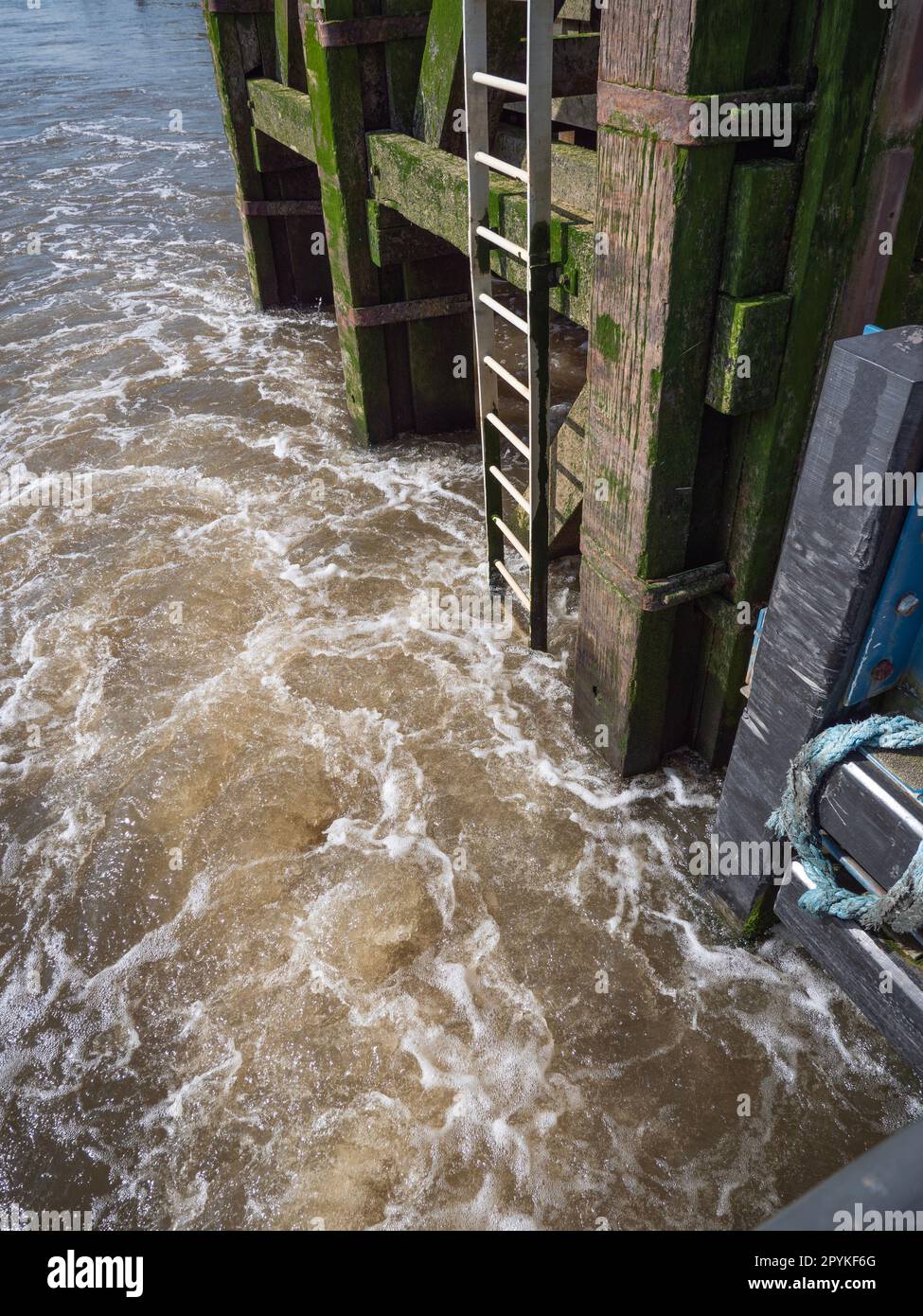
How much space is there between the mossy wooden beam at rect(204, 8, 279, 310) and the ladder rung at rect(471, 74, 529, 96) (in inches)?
219

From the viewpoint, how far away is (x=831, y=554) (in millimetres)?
2438

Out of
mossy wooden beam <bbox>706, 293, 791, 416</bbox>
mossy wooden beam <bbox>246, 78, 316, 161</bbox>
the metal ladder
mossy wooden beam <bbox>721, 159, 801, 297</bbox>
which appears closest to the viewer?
mossy wooden beam <bbox>721, 159, 801, 297</bbox>

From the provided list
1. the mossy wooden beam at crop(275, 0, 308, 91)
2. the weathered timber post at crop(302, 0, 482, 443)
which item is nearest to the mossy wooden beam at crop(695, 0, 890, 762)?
the weathered timber post at crop(302, 0, 482, 443)

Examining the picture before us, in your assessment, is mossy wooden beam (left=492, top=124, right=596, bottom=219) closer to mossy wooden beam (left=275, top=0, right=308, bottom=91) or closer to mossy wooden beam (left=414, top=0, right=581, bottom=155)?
mossy wooden beam (left=414, top=0, right=581, bottom=155)

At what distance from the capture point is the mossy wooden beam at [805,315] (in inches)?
106

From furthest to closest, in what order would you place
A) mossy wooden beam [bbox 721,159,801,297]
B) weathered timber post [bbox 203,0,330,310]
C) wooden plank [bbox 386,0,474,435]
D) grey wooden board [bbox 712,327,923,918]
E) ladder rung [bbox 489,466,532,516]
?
1. weathered timber post [bbox 203,0,330,310]
2. wooden plank [bbox 386,0,474,435]
3. ladder rung [bbox 489,466,532,516]
4. mossy wooden beam [bbox 721,159,801,297]
5. grey wooden board [bbox 712,327,923,918]

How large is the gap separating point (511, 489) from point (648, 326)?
1621 mm

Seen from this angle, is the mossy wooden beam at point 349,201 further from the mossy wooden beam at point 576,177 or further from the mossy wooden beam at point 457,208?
the mossy wooden beam at point 576,177

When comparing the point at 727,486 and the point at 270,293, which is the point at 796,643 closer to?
the point at 727,486

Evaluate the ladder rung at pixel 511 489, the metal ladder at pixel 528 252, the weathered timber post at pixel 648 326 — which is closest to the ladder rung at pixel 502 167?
the metal ladder at pixel 528 252

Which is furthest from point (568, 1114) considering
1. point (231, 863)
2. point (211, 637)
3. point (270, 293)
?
point (270, 293)

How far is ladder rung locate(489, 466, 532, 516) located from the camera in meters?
4.57

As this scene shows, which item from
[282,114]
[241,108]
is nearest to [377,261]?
[282,114]
